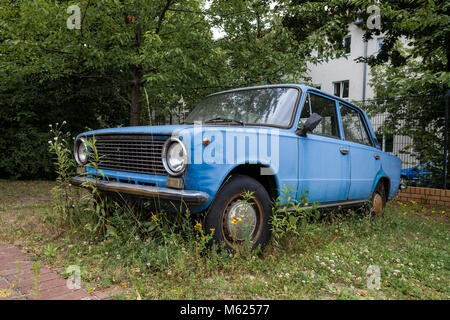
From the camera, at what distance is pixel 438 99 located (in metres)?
8.35

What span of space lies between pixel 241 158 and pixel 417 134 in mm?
7624

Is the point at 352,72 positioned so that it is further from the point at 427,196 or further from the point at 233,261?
the point at 233,261

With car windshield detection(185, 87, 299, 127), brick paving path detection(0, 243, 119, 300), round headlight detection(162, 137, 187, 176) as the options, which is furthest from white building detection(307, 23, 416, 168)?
brick paving path detection(0, 243, 119, 300)

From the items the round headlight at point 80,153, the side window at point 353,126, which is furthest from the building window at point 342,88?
the round headlight at point 80,153

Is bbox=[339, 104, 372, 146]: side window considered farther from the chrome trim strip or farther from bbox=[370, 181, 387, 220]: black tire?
the chrome trim strip

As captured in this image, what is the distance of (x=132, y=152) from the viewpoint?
3.18 m

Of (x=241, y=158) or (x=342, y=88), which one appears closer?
(x=241, y=158)

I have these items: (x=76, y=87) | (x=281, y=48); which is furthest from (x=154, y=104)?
(x=76, y=87)

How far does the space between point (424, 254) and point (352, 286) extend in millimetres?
1444

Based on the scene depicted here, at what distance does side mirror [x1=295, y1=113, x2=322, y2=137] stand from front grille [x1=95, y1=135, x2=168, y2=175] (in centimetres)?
148

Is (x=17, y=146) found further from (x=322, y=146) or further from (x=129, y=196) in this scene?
(x=322, y=146)

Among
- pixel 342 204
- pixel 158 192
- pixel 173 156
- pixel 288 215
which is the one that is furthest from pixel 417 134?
pixel 158 192

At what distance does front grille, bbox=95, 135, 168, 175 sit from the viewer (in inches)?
115

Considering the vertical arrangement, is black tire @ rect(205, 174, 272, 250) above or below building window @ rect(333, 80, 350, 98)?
below
